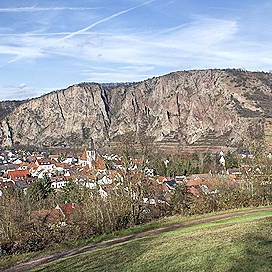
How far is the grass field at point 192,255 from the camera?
680cm

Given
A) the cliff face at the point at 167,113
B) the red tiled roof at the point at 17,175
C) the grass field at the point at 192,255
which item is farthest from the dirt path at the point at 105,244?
the cliff face at the point at 167,113

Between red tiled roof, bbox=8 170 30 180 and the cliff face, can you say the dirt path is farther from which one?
the cliff face

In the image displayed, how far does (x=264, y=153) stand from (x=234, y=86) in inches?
5446

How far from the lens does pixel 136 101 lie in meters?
193

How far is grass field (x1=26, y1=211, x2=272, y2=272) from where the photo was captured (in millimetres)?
6798

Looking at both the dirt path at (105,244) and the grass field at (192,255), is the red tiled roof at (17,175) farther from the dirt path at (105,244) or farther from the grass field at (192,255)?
the grass field at (192,255)

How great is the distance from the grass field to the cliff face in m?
99.6

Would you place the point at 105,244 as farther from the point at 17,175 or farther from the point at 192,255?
the point at 17,175

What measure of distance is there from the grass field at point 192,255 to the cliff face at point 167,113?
99568 millimetres

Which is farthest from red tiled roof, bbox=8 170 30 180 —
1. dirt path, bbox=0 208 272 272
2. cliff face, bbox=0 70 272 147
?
dirt path, bbox=0 208 272 272

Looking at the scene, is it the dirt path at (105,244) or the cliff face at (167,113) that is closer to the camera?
the dirt path at (105,244)

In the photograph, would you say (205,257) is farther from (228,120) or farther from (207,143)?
(228,120)

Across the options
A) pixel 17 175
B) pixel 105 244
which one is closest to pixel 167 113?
pixel 17 175

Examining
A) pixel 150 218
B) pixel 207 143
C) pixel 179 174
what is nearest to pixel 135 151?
pixel 150 218
